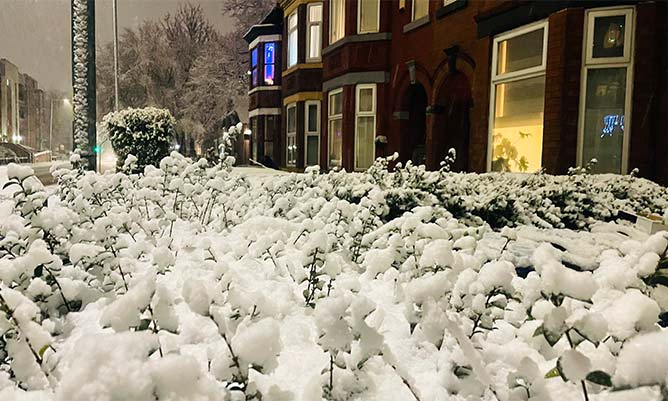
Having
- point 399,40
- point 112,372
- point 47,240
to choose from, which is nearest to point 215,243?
point 47,240

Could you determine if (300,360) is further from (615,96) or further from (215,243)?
(615,96)

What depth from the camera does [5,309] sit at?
172cm

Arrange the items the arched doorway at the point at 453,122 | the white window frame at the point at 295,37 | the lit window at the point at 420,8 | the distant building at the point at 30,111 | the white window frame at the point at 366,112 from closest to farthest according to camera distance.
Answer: the arched doorway at the point at 453,122 < the lit window at the point at 420,8 < the white window frame at the point at 366,112 < the white window frame at the point at 295,37 < the distant building at the point at 30,111

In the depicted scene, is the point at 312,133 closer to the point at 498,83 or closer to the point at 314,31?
the point at 314,31

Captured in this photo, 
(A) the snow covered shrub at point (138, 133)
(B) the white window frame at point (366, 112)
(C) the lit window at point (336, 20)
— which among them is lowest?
(A) the snow covered shrub at point (138, 133)

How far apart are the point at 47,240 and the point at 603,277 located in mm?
3332

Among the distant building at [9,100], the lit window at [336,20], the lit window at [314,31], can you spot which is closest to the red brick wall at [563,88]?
the lit window at [336,20]

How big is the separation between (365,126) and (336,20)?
164 inches

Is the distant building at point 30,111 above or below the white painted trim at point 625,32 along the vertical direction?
above

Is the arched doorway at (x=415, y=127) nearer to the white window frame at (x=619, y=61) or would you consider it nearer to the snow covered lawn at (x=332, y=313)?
the white window frame at (x=619, y=61)

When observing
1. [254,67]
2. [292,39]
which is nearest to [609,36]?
[292,39]

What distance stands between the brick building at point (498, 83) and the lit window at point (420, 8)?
36 mm

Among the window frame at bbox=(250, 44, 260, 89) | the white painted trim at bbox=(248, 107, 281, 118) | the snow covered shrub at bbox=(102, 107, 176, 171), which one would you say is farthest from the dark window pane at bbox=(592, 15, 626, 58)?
the window frame at bbox=(250, 44, 260, 89)

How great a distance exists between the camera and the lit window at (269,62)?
904 inches
